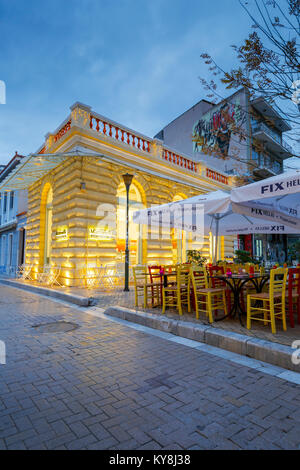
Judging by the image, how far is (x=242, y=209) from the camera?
557cm

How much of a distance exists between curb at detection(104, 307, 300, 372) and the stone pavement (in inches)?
14.9

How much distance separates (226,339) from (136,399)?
186 cm

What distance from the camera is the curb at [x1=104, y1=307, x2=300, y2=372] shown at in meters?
3.38

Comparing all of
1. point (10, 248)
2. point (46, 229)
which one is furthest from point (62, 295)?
point (10, 248)

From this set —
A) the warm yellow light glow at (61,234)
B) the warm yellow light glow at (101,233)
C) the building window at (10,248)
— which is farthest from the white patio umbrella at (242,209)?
the building window at (10,248)

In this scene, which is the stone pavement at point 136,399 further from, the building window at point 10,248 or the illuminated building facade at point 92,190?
the building window at point 10,248

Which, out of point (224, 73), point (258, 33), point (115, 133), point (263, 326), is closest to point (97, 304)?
point (263, 326)

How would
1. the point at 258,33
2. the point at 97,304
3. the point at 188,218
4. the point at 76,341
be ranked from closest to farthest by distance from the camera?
the point at 258,33 → the point at 76,341 → the point at 97,304 → the point at 188,218

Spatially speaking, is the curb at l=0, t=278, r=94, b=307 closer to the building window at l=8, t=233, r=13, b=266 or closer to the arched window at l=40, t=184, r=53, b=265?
the arched window at l=40, t=184, r=53, b=265

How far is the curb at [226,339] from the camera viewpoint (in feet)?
11.1

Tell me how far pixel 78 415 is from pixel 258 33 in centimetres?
520

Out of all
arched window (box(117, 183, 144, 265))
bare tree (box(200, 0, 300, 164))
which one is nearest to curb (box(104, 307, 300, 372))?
bare tree (box(200, 0, 300, 164))

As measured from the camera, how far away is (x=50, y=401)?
2.52 m

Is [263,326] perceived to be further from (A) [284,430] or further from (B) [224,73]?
(B) [224,73]
